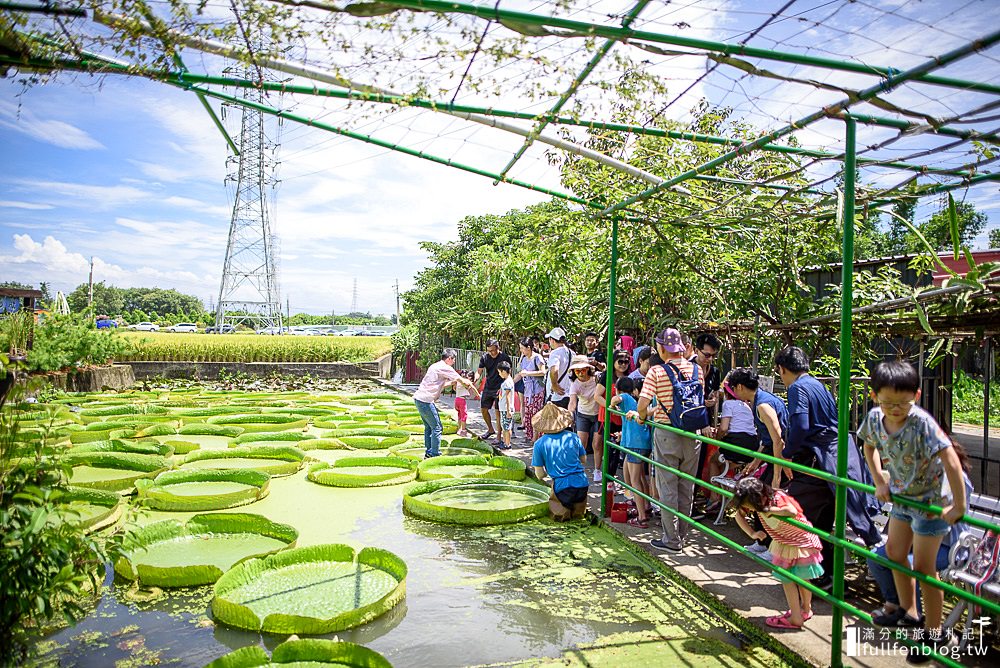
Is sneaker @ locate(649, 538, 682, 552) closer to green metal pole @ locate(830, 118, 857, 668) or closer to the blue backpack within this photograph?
the blue backpack

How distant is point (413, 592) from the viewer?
412cm

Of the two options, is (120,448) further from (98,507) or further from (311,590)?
(311,590)

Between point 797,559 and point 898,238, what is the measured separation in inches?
887

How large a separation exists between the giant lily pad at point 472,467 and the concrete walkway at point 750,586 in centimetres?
203

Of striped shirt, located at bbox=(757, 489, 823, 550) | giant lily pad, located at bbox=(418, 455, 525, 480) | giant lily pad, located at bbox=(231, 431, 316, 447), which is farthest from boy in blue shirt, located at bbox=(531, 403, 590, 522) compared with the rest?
giant lily pad, located at bbox=(231, 431, 316, 447)

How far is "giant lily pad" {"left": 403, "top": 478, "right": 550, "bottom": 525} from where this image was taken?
5.61 meters

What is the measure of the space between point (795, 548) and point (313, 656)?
2.58 meters

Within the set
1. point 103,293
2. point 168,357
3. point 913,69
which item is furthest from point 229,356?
point 103,293

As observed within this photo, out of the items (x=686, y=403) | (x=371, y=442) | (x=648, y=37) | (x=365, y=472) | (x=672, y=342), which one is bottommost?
(x=365, y=472)

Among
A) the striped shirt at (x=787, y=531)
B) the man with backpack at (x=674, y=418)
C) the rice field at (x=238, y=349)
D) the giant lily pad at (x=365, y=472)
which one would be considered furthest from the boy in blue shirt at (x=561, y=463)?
the rice field at (x=238, y=349)

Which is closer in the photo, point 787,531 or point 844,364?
point 844,364

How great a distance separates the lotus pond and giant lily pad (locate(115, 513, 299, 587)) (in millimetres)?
16

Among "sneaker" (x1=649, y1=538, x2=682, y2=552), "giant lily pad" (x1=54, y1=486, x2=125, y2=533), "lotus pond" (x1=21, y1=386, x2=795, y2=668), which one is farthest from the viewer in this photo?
"giant lily pad" (x1=54, y1=486, x2=125, y2=533)

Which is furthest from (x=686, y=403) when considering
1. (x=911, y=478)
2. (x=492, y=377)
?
(x=492, y=377)
